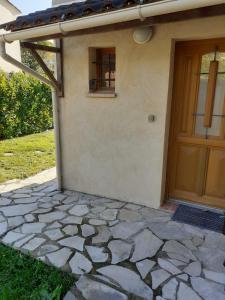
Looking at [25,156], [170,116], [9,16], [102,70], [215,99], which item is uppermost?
[9,16]

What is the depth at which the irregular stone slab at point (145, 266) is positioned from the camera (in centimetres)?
334

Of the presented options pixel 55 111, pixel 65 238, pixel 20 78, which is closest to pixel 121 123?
pixel 55 111

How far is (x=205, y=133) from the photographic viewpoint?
479 centimetres

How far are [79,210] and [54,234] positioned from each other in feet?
3.08

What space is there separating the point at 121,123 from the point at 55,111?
5.28 ft

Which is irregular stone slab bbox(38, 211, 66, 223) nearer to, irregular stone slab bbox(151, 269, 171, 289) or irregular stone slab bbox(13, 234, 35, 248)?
irregular stone slab bbox(13, 234, 35, 248)

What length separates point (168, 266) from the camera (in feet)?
11.4

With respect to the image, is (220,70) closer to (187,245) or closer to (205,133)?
(205,133)

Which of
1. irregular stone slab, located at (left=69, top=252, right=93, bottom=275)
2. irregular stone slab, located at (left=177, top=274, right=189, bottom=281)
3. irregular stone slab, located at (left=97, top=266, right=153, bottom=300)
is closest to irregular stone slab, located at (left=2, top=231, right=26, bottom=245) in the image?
irregular stone slab, located at (left=69, top=252, right=93, bottom=275)

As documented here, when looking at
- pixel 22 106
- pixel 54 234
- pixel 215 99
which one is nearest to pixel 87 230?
pixel 54 234

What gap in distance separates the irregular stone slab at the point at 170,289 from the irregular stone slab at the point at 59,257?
140cm

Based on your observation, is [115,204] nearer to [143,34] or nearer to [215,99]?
[215,99]

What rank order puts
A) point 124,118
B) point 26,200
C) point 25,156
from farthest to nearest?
point 25,156, point 26,200, point 124,118

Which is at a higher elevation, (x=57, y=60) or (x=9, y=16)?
(x=9, y=16)
